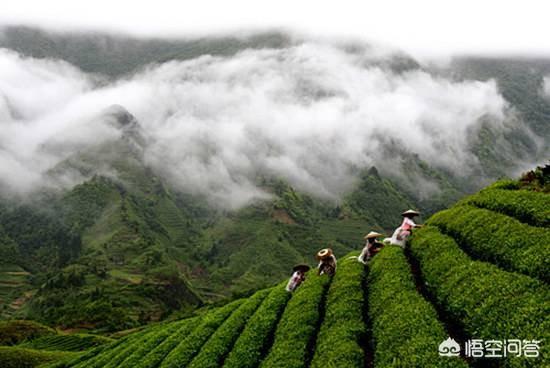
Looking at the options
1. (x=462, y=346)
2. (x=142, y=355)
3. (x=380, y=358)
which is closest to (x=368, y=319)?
(x=380, y=358)

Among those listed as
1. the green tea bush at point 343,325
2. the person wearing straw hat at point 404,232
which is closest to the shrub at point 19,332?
the green tea bush at point 343,325

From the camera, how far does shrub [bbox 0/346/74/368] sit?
225ft

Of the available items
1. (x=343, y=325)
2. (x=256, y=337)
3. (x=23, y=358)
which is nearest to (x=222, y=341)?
(x=256, y=337)

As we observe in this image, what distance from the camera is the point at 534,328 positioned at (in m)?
16.0

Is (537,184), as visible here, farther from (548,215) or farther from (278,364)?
(278,364)

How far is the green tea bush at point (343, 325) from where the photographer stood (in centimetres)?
2092

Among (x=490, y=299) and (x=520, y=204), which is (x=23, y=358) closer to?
(x=490, y=299)

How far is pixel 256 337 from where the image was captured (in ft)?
92.3

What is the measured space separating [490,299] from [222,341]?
723 inches

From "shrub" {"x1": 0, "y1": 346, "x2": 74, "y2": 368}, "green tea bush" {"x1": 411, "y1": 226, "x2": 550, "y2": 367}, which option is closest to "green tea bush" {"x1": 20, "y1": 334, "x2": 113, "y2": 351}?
"shrub" {"x1": 0, "y1": 346, "x2": 74, "y2": 368}

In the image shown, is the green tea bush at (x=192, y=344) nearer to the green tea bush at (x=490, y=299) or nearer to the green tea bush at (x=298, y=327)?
the green tea bush at (x=298, y=327)

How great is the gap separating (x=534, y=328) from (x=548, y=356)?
74.9 inches

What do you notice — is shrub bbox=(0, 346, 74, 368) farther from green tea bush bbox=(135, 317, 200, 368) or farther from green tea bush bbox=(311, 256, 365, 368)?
green tea bush bbox=(311, 256, 365, 368)

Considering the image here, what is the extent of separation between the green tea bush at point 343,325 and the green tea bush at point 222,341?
287 inches
